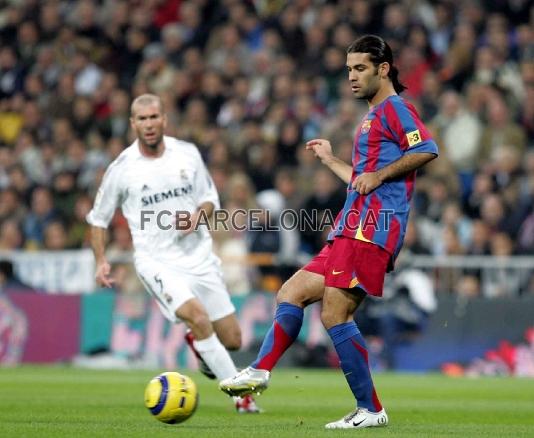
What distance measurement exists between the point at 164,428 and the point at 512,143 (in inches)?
398

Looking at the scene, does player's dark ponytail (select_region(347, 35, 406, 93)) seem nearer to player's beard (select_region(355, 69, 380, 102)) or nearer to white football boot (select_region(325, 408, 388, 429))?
player's beard (select_region(355, 69, 380, 102))

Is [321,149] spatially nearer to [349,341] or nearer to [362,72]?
[362,72]

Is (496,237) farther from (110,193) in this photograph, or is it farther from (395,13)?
(110,193)

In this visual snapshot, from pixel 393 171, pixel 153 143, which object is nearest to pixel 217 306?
pixel 153 143

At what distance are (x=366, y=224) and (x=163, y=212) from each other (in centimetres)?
285

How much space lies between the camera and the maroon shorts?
330 inches

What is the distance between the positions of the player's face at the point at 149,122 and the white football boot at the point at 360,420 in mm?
3299

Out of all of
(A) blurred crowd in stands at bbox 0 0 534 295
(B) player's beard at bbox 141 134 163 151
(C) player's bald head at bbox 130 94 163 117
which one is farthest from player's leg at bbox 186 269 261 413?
(A) blurred crowd in stands at bbox 0 0 534 295

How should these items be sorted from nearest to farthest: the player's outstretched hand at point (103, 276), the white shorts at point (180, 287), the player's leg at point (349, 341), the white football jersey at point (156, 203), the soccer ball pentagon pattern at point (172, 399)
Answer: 1. the player's leg at point (349, 341)
2. the soccer ball pentagon pattern at point (172, 399)
3. the player's outstretched hand at point (103, 276)
4. the white shorts at point (180, 287)
5. the white football jersey at point (156, 203)

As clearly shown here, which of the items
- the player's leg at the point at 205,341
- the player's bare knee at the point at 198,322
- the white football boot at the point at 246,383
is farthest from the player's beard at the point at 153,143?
the white football boot at the point at 246,383

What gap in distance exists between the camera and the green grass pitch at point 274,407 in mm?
8414

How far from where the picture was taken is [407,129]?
842 cm

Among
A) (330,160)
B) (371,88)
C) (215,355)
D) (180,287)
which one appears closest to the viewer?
(371,88)

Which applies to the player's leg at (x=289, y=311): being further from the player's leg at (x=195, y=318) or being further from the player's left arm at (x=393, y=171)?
the player's leg at (x=195, y=318)
